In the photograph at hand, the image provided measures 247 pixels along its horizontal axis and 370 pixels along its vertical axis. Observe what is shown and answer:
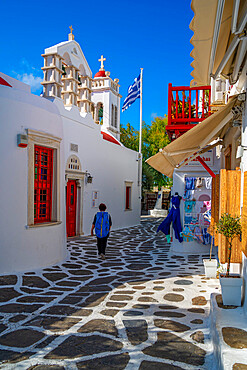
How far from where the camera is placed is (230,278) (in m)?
4.38

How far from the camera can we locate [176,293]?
630 centimetres

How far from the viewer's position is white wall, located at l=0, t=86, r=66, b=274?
7430 millimetres

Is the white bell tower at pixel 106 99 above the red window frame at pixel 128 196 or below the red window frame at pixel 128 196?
above

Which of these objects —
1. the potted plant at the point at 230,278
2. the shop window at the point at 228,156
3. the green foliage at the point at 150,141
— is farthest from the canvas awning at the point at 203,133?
the green foliage at the point at 150,141

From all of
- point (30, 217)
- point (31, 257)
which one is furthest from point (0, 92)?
point (31, 257)

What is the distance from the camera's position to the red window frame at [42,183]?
8.60 m

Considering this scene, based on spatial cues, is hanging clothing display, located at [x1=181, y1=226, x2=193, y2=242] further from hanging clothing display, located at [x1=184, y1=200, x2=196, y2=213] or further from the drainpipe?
the drainpipe

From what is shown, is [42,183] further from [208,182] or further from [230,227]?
[230,227]

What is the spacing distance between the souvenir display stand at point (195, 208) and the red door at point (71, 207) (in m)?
4.57

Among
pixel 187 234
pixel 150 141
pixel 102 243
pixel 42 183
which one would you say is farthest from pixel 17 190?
pixel 150 141

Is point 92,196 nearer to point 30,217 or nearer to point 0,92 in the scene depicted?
point 30,217

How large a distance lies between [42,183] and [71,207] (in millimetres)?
4610

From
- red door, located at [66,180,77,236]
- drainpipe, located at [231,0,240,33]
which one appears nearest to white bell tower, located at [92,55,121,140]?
red door, located at [66,180,77,236]

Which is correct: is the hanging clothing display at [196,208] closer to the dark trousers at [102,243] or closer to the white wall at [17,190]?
the dark trousers at [102,243]
